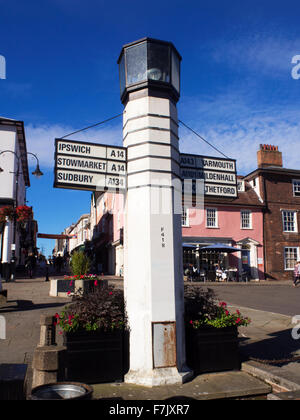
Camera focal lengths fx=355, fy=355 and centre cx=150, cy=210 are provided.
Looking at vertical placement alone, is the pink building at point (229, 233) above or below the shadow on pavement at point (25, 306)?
above

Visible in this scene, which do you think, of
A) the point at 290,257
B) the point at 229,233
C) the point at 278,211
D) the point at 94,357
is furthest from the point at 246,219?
the point at 94,357

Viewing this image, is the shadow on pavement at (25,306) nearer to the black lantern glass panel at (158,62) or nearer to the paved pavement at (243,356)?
the paved pavement at (243,356)

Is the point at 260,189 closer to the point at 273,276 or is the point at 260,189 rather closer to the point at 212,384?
the point at 273,276

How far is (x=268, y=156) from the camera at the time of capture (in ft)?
102

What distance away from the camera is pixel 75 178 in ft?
15.4

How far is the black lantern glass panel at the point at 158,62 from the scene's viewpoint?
495cm

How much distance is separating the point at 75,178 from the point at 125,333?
2.13 m

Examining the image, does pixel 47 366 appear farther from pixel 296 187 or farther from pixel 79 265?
pixel 296 187

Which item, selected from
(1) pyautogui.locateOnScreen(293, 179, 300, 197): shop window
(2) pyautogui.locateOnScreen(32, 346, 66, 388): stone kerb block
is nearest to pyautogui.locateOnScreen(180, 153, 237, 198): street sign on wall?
(2) pyautogui.locateOnScreen(32, 346, 66, 388): stone kerb block

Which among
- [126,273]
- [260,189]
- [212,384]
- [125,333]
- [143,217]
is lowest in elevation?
[212,384]

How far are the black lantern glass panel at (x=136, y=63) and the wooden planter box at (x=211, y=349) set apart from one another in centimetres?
357

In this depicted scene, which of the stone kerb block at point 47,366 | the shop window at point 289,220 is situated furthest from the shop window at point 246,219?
the stone kerb block at point 47,366

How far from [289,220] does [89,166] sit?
94.2 feet
